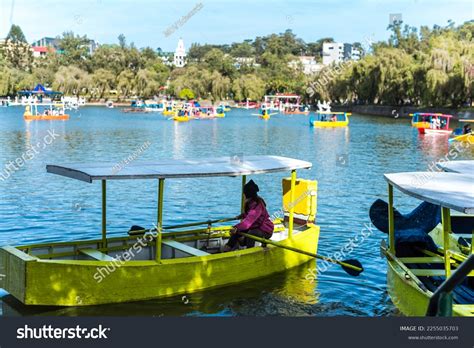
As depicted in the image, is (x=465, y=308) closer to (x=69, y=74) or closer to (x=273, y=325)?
(x=273, y=325)

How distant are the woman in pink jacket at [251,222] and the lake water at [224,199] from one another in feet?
2.49

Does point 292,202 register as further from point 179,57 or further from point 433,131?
point 179,57

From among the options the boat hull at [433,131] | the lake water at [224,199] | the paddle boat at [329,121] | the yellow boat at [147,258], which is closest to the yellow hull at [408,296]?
the lake water at [224,199]

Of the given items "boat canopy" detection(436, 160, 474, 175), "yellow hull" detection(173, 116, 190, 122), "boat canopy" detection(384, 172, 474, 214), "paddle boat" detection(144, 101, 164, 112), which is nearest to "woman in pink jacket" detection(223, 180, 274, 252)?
"boat canopy" detection(384, 172, 474, 214)

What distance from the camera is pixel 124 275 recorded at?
1016 cm

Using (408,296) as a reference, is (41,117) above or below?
above

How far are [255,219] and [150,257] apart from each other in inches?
Result: 73.2

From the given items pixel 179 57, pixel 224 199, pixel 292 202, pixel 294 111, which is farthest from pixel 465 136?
pixel 179 57

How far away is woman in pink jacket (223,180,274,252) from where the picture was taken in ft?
38.2

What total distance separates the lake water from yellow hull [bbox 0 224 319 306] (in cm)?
17

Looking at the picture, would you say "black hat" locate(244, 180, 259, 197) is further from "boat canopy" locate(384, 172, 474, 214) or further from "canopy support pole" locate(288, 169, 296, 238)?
"boat canopy" locate(384, 172, 474, 214)

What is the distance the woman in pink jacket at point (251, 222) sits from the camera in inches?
459

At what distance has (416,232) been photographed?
11.0 meters

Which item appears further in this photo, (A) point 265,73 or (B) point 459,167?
(A) point 265,73
